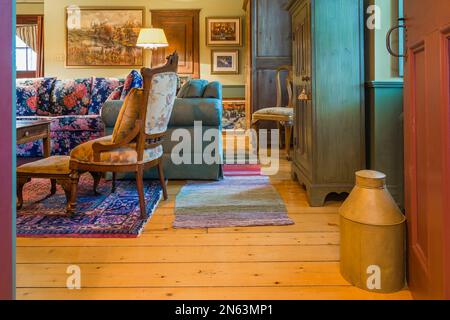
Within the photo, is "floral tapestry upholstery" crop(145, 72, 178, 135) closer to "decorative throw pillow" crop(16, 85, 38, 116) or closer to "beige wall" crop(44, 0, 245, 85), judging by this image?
"decorative throw pillow" crop(16, 85, 38, 116)

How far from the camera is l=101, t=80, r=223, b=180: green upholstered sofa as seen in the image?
3.45 meters

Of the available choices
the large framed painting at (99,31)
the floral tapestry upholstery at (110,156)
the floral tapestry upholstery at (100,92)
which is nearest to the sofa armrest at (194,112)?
the floral tapestry upholstery at (110,156)

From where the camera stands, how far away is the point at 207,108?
347 cm

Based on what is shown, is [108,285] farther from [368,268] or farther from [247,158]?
[247,158]

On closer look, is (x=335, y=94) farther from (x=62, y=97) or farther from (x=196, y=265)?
(x=62, y=97)

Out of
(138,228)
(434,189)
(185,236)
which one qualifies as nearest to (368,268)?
(434,189)

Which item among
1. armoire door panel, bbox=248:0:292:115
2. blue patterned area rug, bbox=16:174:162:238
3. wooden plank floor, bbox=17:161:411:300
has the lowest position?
wooden plank floor, bbox=17:161:411:300

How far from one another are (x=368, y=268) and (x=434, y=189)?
496 millimetres

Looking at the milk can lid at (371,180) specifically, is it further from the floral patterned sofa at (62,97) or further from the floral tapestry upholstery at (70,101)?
the floral tapestry upholstery at (70,101)

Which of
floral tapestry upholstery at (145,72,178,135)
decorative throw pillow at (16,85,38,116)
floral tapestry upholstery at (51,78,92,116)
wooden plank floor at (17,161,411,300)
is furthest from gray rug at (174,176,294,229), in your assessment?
decorative throw pillow at (16,85,38,116)

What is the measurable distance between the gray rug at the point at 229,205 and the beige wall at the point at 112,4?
4.63m

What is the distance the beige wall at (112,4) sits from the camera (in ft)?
25.2

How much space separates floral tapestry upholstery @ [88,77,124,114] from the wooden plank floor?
10.5 ft

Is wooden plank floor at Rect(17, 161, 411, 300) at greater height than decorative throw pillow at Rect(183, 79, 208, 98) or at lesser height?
lesser
